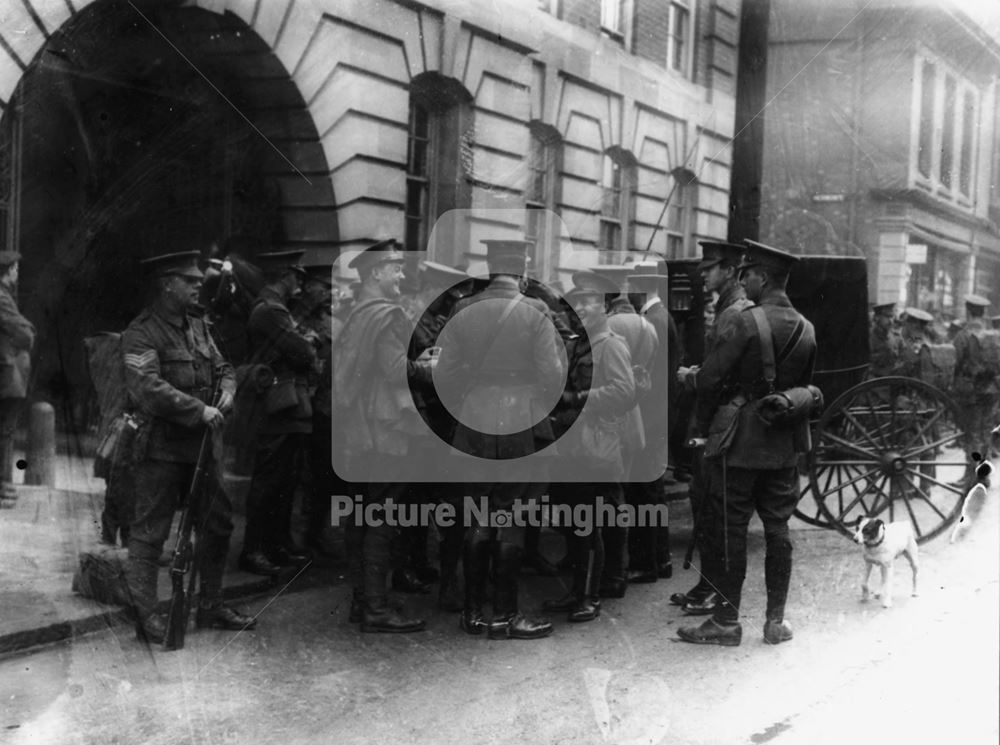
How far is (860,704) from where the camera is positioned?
471 centimetres

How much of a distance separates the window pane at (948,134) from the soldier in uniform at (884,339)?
0.84m

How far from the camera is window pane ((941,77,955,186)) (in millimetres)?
5734

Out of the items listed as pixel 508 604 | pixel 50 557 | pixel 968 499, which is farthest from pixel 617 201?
pixel 50 557

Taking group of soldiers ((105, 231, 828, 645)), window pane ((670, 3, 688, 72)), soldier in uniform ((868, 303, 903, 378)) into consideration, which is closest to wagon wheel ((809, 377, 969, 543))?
soldier in uniform ((868, 303, 903, 378))

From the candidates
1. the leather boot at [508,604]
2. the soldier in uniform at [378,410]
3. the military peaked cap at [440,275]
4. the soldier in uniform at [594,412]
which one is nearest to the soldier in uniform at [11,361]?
the soldier in uniform at [378,410]

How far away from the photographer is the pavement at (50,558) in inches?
179

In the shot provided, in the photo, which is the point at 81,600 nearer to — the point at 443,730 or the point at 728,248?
the point at 443,730

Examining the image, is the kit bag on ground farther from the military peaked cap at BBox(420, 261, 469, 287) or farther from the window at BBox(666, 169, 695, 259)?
the window at BBox(666, 169, 695, 259)

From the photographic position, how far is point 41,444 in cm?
447

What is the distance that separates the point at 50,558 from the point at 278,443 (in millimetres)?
1365

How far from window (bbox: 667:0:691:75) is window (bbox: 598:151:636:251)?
2.17 ft

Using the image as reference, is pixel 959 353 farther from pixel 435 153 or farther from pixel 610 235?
pixel 435 153

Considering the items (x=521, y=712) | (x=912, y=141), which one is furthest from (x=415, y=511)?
(x=912, y=141)
